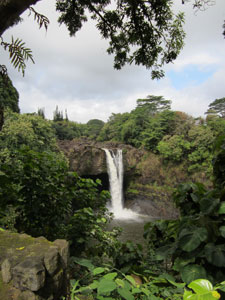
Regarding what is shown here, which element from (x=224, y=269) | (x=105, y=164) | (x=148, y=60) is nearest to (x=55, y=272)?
(x=224, y=269)

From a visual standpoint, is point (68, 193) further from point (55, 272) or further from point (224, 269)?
point (224, 269)

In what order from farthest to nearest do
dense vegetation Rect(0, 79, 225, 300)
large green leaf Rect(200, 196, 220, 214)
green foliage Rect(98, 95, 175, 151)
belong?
green foliage Rect(98, 95, 175, 151) → large green leaf Rect(200, 196, 220, 214) → dense vegetation Rect(0, 79, 225, 300)

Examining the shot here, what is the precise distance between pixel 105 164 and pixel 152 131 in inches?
234

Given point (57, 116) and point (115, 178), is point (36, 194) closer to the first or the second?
point (115, 178)

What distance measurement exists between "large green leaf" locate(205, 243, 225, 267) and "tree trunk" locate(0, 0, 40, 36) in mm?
2797

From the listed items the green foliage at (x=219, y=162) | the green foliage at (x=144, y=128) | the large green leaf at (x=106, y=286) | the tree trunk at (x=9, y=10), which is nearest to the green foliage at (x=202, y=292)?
the large green leaf at (x=106, y=286)

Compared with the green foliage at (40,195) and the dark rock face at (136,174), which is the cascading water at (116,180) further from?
the green foliage at (40,195)

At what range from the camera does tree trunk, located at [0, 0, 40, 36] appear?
1875 millimetres

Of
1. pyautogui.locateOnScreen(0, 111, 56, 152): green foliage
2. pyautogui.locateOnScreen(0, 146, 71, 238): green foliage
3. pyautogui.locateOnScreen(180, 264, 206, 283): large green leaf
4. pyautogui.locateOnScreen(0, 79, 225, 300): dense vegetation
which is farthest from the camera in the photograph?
pyautogui.locateOnScreen(0, 111, 56, 152): green foliage

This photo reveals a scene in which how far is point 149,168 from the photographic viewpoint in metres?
16.9

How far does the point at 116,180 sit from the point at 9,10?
1514 cm

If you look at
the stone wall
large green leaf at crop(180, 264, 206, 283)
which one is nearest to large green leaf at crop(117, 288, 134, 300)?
the stone wall

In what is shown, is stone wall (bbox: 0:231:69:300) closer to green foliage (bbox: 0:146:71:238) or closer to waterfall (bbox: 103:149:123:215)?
green foliage (bbox: 0:146:71:238)

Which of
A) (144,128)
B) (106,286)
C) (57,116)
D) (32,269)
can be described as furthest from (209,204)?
(57,116)
